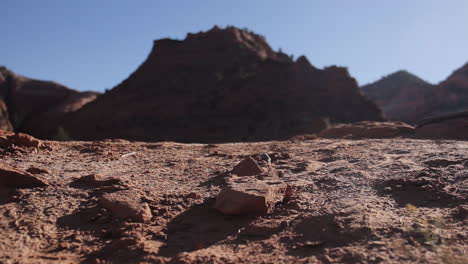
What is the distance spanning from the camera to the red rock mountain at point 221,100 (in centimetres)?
2163

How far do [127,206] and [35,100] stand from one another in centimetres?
3804

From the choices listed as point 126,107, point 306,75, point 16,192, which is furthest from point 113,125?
point 16,192

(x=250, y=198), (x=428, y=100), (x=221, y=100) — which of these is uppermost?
(x=428, y=100)

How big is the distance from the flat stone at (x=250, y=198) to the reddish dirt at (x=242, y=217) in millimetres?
67

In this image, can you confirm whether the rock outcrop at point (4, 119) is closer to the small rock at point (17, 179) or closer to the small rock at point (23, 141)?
the small rock at point (23, 141)

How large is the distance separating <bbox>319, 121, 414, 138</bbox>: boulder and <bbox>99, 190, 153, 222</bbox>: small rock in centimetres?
463

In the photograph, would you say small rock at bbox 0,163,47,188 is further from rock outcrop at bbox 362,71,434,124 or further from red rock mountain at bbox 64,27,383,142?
rock outcrop at bbox 362,71,434,124

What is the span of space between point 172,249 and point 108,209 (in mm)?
805

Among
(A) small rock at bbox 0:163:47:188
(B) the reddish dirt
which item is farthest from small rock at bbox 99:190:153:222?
(A) small rock at bbox 0:163:47:188

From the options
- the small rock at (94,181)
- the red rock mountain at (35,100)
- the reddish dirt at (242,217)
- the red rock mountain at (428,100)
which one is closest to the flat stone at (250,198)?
the reddish dirt at (242,217)

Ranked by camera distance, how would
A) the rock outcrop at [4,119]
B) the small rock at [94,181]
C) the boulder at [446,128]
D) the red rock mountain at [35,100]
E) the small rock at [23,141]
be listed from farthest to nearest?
the red rock mountain at [35,100] → the rock outcrop at [4,119] → the boulder at [446,128] → the small rock at [23,141] → the small rock at [94,181]

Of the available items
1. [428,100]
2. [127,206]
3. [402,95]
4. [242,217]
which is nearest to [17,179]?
[127,206]

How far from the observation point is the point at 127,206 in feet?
10.8

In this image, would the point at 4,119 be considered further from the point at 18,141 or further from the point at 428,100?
the point at 428,100
